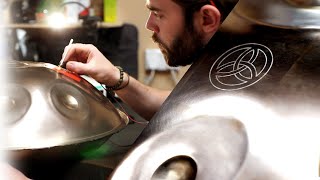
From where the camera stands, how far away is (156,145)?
685mm

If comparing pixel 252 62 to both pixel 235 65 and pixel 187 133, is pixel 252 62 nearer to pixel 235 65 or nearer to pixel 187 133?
pixel 235 65

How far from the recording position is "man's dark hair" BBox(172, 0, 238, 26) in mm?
947

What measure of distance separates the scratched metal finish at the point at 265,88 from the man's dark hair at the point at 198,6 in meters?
0.08

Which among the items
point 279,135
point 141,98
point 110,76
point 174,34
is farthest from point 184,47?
point 279,135

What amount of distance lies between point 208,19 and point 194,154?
437 millimetres

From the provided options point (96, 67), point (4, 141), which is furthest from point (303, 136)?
point (96, 67)

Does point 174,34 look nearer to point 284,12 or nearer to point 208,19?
point 208,19

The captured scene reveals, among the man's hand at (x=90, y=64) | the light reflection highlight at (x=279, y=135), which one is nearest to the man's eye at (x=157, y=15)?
the man's hand at (x=90, y=64)

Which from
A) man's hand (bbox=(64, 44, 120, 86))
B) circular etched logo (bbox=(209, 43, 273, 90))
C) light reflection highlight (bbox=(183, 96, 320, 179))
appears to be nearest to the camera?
light reflection highlight (bbox=(183, 96, 320, 179))

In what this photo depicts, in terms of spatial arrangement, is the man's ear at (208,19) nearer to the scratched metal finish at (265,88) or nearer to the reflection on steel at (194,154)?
the scratched metal finish at (265,88)

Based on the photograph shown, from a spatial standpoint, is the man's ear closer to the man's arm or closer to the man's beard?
the man's beard

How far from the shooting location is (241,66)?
2.52ft

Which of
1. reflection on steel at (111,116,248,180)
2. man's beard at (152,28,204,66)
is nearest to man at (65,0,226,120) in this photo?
man's beard at (152,28,204,66)

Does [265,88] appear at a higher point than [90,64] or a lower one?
higher
